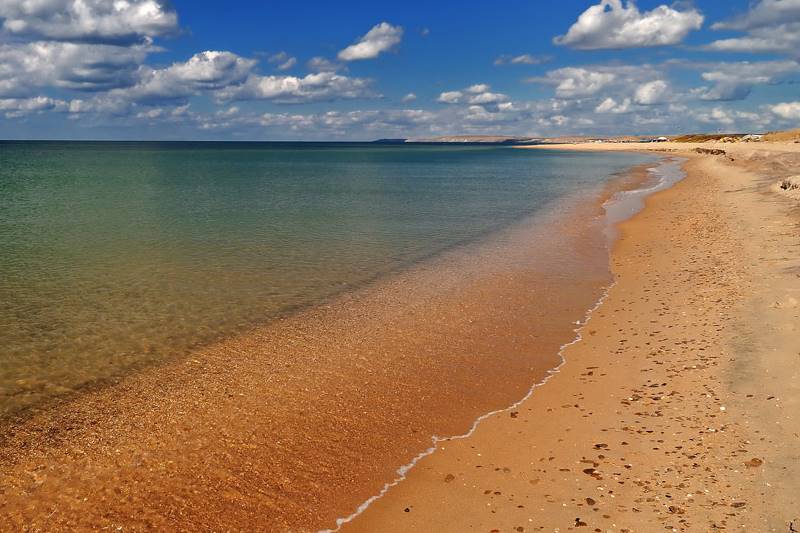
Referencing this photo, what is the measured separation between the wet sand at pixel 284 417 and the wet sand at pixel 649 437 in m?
0.75

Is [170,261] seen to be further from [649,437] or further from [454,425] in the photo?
[649,437]

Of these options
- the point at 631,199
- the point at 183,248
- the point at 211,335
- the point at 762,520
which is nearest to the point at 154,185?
the point at 183,248

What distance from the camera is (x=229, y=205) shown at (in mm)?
41625

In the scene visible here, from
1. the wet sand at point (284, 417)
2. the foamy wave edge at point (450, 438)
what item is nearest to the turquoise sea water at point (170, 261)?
the wet sand at point (284, 417)

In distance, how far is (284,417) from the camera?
31.5 ft

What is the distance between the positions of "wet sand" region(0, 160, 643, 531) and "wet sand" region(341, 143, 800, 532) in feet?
2.47

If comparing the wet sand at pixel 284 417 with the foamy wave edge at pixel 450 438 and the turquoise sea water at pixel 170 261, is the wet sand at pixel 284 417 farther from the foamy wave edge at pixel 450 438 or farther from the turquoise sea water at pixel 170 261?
the turquoise sea water at pixel 170 261

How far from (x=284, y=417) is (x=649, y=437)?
19.0 ft

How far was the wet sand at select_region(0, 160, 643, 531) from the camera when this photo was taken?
734 cm

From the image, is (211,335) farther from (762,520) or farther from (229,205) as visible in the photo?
(229,205)


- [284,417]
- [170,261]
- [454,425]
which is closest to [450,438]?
[454,425]

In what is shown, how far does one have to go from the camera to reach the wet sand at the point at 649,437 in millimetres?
6652

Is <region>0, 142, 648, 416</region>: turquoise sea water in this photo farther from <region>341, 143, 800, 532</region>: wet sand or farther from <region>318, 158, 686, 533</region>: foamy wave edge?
<region>341, 143, 800, 532</region>: wet sand

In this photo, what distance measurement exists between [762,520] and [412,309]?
10.4m
